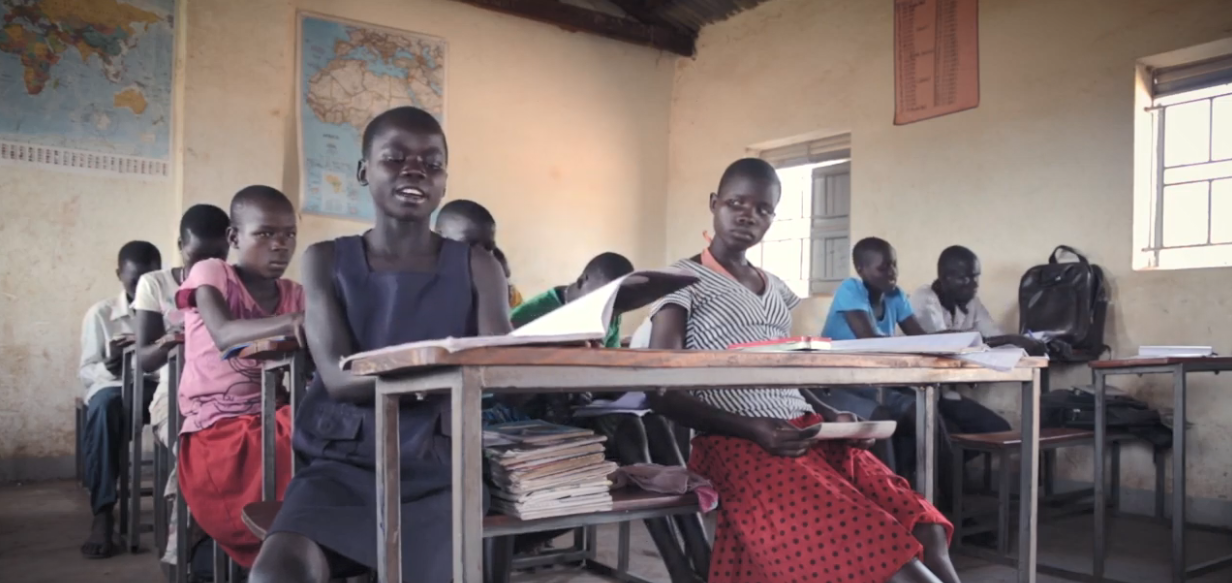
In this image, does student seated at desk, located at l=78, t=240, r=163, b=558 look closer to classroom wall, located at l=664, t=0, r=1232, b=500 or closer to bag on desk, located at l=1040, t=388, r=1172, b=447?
bag on desk, located at l=1040, t=388, r=1172, b=447

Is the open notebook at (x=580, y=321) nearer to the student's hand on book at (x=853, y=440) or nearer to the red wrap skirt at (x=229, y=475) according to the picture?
the student's hand on book at (x=853, y=440)

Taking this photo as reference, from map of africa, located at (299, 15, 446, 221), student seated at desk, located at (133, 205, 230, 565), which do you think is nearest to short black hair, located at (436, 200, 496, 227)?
student seated at desk, located at (133, 205, 230, 565)

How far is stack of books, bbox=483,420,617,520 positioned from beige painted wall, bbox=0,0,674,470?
4.31m

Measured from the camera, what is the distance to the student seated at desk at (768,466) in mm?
1648

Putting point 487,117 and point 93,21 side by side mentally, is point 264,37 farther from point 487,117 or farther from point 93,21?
point 487,117

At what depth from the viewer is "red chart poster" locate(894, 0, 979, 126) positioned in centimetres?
533

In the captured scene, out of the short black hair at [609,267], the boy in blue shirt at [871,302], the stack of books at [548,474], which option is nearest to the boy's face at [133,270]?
the short black hair at [609,267]

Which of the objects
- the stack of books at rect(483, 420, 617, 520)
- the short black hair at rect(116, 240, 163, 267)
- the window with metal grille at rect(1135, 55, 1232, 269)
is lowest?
the stack of books at rect(483, 420, 617, 520)

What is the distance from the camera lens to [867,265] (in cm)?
413

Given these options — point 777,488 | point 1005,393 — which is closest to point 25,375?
point 777,488

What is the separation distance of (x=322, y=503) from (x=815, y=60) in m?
5.49

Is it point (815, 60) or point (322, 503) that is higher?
point (815, 60)

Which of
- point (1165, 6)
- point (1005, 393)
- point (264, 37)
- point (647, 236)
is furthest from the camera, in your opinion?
point (647, 236)

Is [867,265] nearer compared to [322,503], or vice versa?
[322,503]
